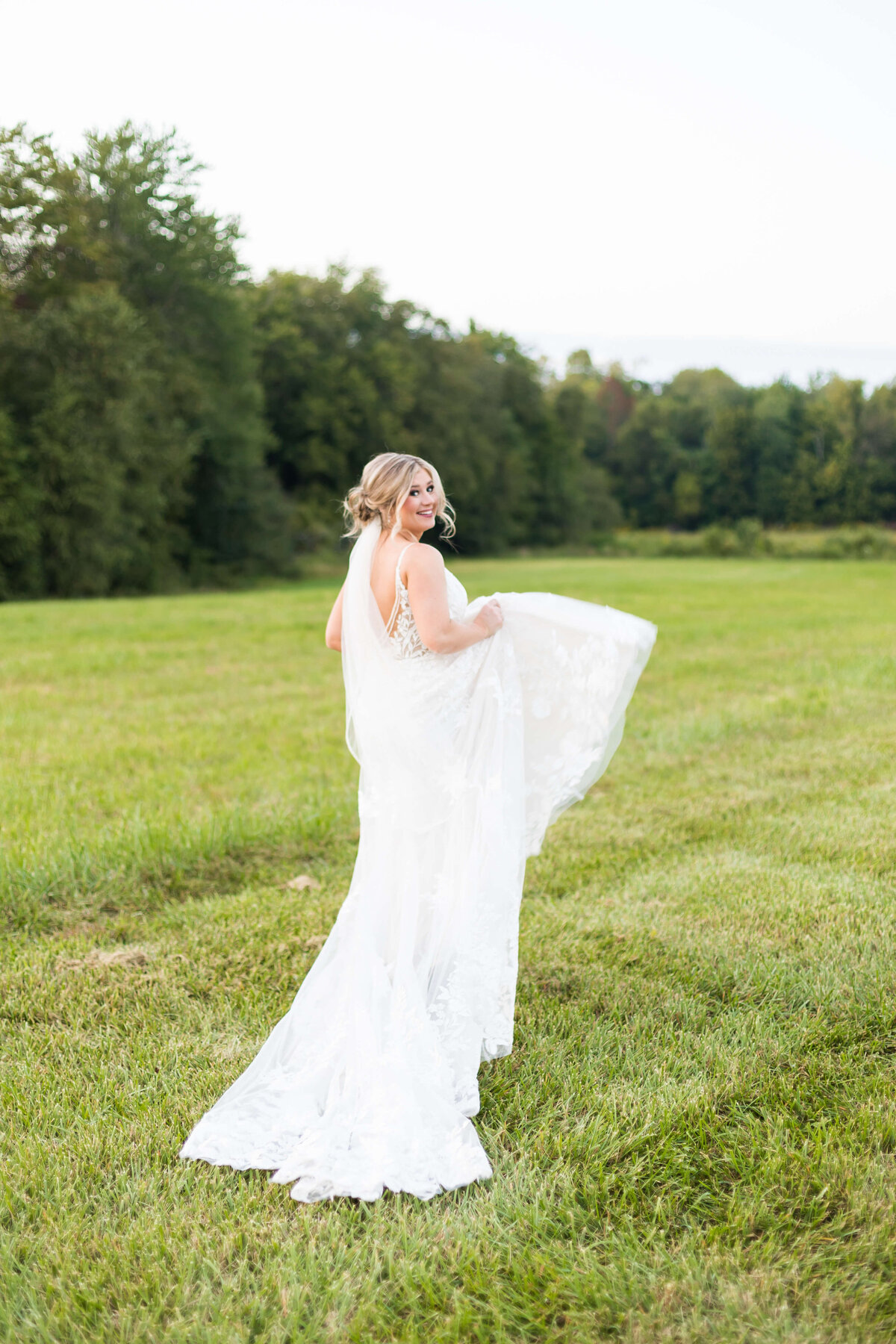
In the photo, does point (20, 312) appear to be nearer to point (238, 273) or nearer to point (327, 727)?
point (238, 273)

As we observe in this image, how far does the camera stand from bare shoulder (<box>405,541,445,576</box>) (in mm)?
3824

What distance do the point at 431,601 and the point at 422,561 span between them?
0.53 feet

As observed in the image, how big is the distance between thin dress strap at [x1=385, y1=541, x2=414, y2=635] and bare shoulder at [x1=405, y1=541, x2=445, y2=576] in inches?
1.0

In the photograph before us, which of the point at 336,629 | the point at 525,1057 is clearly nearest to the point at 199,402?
the point at 336,629

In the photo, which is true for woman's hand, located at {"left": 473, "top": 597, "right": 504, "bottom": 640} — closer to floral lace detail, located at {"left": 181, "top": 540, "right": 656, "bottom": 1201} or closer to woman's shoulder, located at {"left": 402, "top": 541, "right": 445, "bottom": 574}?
floral lace detail, located at {"left": 181, "top": 540, "right": 656, "bottom": 1201}

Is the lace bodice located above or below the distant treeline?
below

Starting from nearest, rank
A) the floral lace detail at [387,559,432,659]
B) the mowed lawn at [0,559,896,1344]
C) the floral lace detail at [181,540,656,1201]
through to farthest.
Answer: the mowed lawn at [0,559,896,1344] < the floral lace detail at [181,540,656,1201] < the floral lace detail at [387,559,432,659]

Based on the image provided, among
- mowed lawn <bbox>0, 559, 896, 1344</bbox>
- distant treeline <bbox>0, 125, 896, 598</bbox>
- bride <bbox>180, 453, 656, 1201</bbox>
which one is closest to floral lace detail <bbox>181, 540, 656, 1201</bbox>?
bride <bbox>180, 453, 656, 1201</bbox>

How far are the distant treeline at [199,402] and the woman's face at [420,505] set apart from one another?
31994 mm

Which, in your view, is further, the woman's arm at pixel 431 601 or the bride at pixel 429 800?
the woman's arm at pixel 431 601

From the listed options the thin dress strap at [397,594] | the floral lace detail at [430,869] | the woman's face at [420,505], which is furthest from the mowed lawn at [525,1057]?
the woman's face at [420,505]

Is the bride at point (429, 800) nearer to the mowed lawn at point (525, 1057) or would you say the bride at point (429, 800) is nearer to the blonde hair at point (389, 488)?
the blonde hair at point (389, 488)

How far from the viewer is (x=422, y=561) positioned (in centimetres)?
382

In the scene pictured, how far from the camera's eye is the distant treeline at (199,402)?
3400 cm
